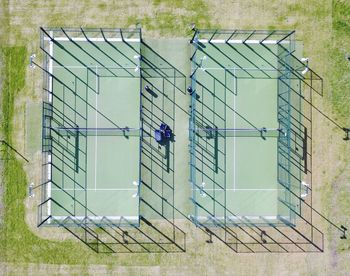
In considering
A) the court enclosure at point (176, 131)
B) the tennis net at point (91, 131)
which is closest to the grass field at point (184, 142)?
the court enclosure at point (176, 131)

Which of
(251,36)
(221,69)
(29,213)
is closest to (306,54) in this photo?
(251,36)

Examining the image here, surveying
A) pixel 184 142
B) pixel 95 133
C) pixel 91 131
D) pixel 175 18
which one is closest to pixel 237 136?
pixel 184 142

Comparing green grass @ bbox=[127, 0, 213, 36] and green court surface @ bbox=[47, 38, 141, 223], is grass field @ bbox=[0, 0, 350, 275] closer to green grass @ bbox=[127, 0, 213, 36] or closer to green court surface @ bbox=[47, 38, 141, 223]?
green grass @ bbox=[127, 0, 213, 36]

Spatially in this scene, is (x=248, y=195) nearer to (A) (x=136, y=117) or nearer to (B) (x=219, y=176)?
(B) (x=219, y=176)

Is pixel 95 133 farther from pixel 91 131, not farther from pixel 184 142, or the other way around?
pixel 184 142

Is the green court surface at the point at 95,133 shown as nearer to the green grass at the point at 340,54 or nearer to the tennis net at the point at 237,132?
the tennis net at the point at 237,132
